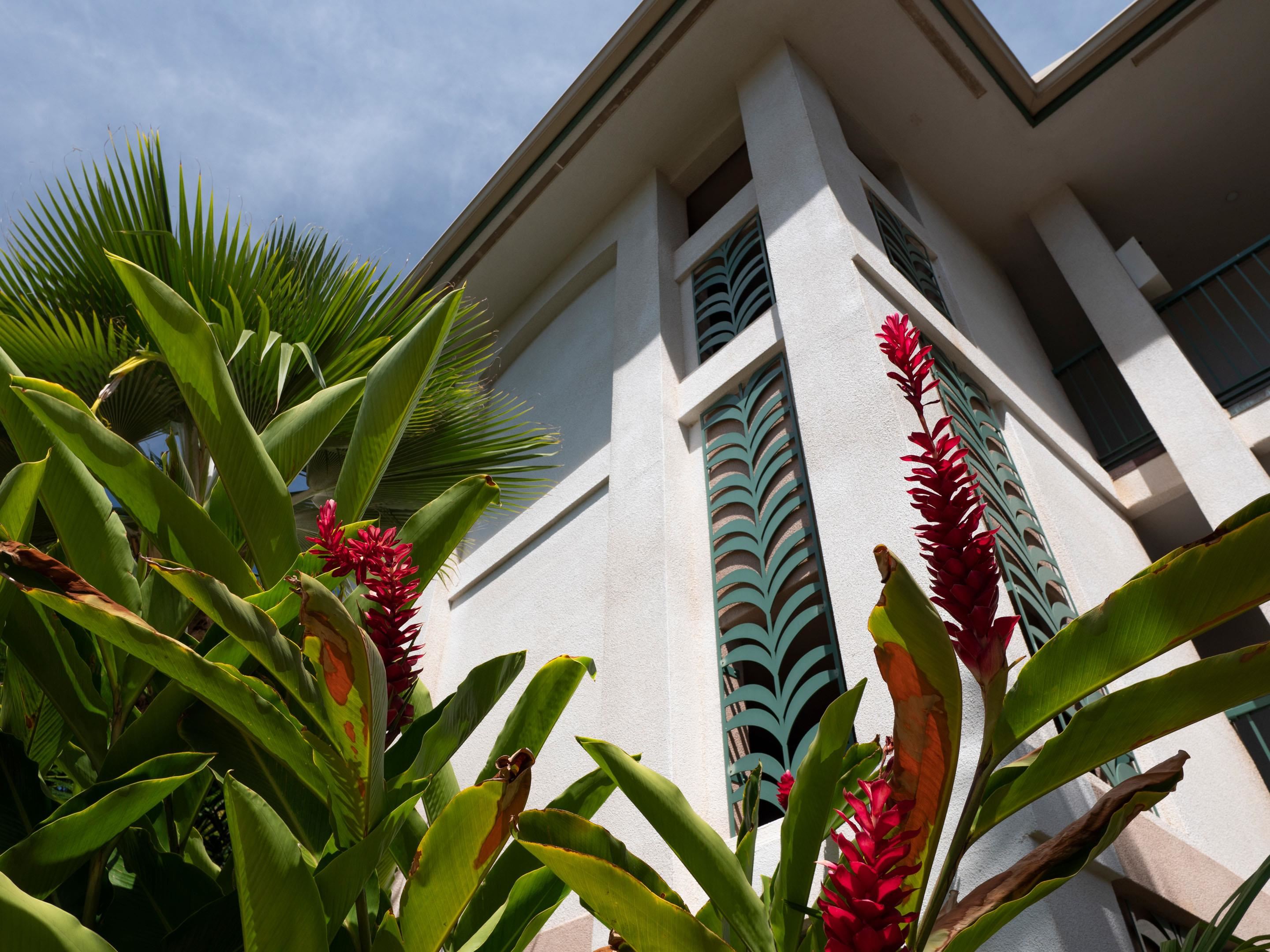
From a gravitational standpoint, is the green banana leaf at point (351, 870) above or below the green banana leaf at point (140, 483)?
below

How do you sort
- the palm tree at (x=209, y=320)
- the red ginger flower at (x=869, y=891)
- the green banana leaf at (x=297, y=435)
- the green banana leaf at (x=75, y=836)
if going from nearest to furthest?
the red ginger flower at (x=869, y=891), the green banana leaf at (x=75, y=836), the green banana leaf at (x=297, y=435), the palm tree at (x=209, y=320)

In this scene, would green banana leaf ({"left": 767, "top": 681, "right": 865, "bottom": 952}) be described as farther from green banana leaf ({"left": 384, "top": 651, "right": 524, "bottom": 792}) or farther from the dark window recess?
the dark window recess

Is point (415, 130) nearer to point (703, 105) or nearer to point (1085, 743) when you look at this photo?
point (703, 105)

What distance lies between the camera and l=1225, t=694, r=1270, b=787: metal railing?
345 cm

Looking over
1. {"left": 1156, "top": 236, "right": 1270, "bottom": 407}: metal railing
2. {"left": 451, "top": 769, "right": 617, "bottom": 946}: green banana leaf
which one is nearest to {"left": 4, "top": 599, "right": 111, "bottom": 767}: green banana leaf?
{"left": 451, "top": 769, "right": 617, "bottom": 946}: green banana leaf

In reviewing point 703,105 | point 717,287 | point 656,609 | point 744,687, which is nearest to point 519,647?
point 656,609

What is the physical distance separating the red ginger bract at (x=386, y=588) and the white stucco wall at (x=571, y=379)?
3.83 meters

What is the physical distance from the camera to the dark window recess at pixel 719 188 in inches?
241

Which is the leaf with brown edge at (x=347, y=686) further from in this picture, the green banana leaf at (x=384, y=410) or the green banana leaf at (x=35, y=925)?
the green banana leaf at (x=384, y=410)

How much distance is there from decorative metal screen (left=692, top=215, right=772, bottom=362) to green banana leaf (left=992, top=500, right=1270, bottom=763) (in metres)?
3.51

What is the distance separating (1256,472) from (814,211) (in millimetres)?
2496

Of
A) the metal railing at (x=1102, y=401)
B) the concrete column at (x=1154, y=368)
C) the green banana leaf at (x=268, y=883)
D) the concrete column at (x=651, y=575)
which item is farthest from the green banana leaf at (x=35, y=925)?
the metal railing at (x=1102, y=401)

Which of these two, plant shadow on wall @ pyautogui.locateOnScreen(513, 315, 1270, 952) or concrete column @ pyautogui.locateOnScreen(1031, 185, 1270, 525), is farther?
concrete column @ pyautogui.locateOnScreen(1031, 185, 1270, 525)

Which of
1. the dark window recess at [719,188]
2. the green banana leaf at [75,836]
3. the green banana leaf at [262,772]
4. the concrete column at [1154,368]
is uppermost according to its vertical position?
the dark window recess at [719,188]
